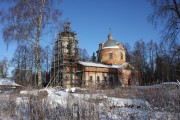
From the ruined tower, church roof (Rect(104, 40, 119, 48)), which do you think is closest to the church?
the ruined tower

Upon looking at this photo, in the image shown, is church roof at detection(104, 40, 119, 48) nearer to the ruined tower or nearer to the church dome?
the church dome

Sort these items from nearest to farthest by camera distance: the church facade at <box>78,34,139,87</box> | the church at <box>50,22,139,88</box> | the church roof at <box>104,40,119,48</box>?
the church at <box>50,22,139,88</box>
the church facade at <box>78,34,139,87</box>
the church roof at <box>104,40,119,48</box>

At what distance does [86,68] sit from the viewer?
40625 millimetres

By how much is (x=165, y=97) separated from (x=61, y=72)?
30907mm

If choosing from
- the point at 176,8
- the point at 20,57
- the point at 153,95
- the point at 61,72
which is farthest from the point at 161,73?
the point at 153,95

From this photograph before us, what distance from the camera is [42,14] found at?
1673 cm

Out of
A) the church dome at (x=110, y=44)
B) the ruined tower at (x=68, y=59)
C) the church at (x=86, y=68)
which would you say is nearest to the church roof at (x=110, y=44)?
the church dome at (x=110, y=44)

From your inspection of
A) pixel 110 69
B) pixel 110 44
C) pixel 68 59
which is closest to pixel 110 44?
pixel 110 44

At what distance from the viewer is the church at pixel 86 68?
3873 centimetres

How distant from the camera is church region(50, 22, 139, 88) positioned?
3873cm

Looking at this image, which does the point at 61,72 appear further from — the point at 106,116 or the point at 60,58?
the point at 106,116

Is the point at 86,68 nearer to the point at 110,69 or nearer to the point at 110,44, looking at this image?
the point at 110,69

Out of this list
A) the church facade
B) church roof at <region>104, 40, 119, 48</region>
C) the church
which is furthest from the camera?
church roof at <region>104, 40, 119, 48</region>

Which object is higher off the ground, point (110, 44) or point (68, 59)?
point (110, 44)
